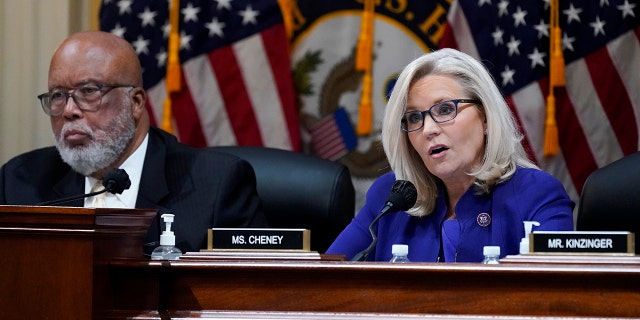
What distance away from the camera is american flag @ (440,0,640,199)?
4.46 meters

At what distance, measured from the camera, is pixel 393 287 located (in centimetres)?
208

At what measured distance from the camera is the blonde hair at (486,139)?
3084mm

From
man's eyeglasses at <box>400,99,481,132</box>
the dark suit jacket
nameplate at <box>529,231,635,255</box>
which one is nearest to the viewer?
nameplate at <box>529,231,635,255</box>

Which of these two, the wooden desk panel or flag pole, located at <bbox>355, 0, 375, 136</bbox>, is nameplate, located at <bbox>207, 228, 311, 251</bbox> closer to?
the wooden desk panel

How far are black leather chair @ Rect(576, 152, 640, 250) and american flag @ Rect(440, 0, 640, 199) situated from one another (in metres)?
1.03

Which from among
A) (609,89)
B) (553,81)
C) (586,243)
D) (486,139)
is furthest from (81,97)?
(609,89)

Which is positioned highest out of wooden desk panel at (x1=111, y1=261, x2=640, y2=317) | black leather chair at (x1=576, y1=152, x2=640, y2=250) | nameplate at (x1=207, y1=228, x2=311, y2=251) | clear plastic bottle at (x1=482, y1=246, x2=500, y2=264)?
black leather chair at (x1=576, y1=152, x2=640, y2=250)

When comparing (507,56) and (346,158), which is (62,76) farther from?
(507,56)

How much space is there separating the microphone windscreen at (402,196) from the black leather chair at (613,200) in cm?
83

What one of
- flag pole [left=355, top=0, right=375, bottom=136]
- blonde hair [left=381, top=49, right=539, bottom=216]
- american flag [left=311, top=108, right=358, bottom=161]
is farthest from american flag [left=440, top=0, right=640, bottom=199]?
blonde hair [left=381, top=49, right=539, bottom=216]

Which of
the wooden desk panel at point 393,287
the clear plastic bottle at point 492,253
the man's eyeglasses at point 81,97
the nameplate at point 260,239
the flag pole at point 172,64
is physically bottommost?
the wooden desk panel at point 393,287

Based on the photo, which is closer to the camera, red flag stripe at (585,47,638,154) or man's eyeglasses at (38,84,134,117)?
man's eyeglasses at (38,84,134,117)

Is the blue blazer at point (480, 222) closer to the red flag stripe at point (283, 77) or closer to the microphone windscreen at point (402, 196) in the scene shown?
the microphone windscreen at point (402, 196)

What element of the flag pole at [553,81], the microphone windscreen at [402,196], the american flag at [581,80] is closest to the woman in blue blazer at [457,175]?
the microphone windscreen at [402,196]
